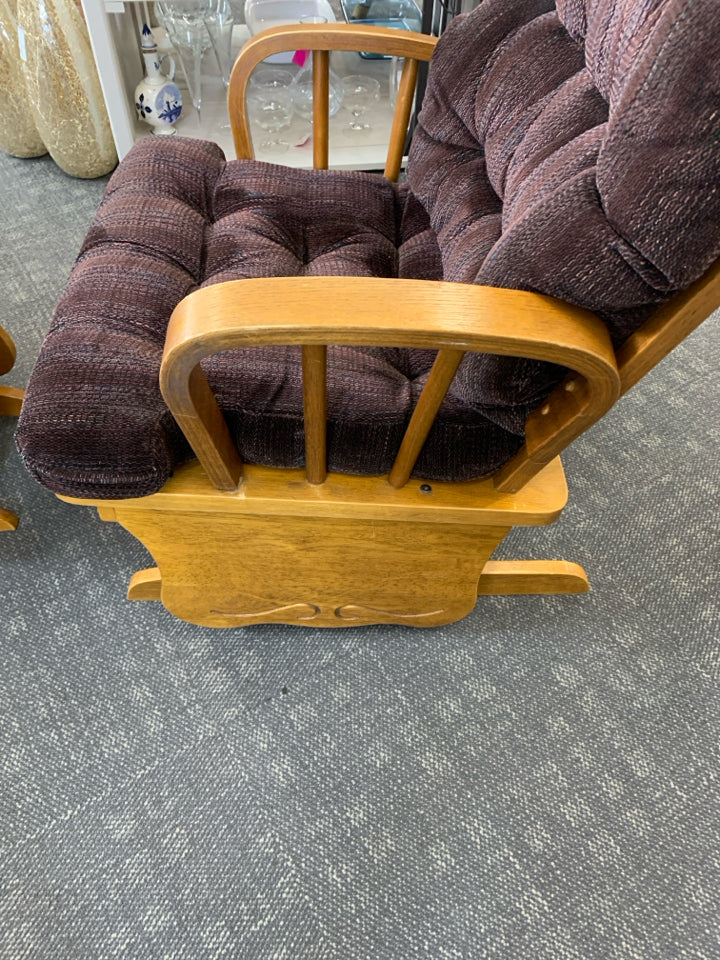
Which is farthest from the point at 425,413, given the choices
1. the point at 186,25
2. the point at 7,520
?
the point at 186,25

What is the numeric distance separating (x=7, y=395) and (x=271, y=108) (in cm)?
99

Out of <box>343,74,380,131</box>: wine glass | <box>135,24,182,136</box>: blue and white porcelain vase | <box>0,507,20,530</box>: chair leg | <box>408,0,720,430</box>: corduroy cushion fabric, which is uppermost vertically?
<box>408,0,720,430</box>: corduroy cushion fabric

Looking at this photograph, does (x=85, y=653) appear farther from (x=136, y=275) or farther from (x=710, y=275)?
(x=710, y=275)

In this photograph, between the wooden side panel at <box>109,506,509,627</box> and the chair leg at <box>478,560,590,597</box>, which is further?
the chair leg at <box>478,560,590,597</box>

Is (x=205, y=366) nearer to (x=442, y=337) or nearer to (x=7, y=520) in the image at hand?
(x=442, y=337)

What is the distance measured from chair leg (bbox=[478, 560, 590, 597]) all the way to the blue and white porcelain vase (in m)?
1.27

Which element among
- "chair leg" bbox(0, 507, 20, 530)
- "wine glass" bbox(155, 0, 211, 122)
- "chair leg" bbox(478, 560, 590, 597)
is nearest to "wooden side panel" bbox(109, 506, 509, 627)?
"chair leg" bbox(478, 560, 590, 597)

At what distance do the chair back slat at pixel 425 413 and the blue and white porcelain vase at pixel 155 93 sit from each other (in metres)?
1.23

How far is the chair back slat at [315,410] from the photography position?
1.78 ft

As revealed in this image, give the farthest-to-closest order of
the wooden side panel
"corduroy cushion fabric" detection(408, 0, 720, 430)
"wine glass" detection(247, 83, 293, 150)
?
"wine glass" detection(247, 83, 293, 150)
the wooden side panel
"corduroy cushion fabric" detection(408, 0, 720, 430)

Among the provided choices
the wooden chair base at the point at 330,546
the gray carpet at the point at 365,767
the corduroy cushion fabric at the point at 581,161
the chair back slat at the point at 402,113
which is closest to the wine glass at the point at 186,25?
the chair back slat at the point at 402,113

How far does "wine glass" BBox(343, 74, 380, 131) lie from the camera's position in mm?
1648

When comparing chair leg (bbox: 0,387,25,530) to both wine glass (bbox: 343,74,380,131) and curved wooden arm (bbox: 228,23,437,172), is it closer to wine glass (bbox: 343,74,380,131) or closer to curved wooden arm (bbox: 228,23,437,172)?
curved wooden arm (bbox: 228,23,437,172)

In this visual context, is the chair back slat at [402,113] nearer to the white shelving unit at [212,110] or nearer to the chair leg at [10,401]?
the white shelving unit at [212,110]
